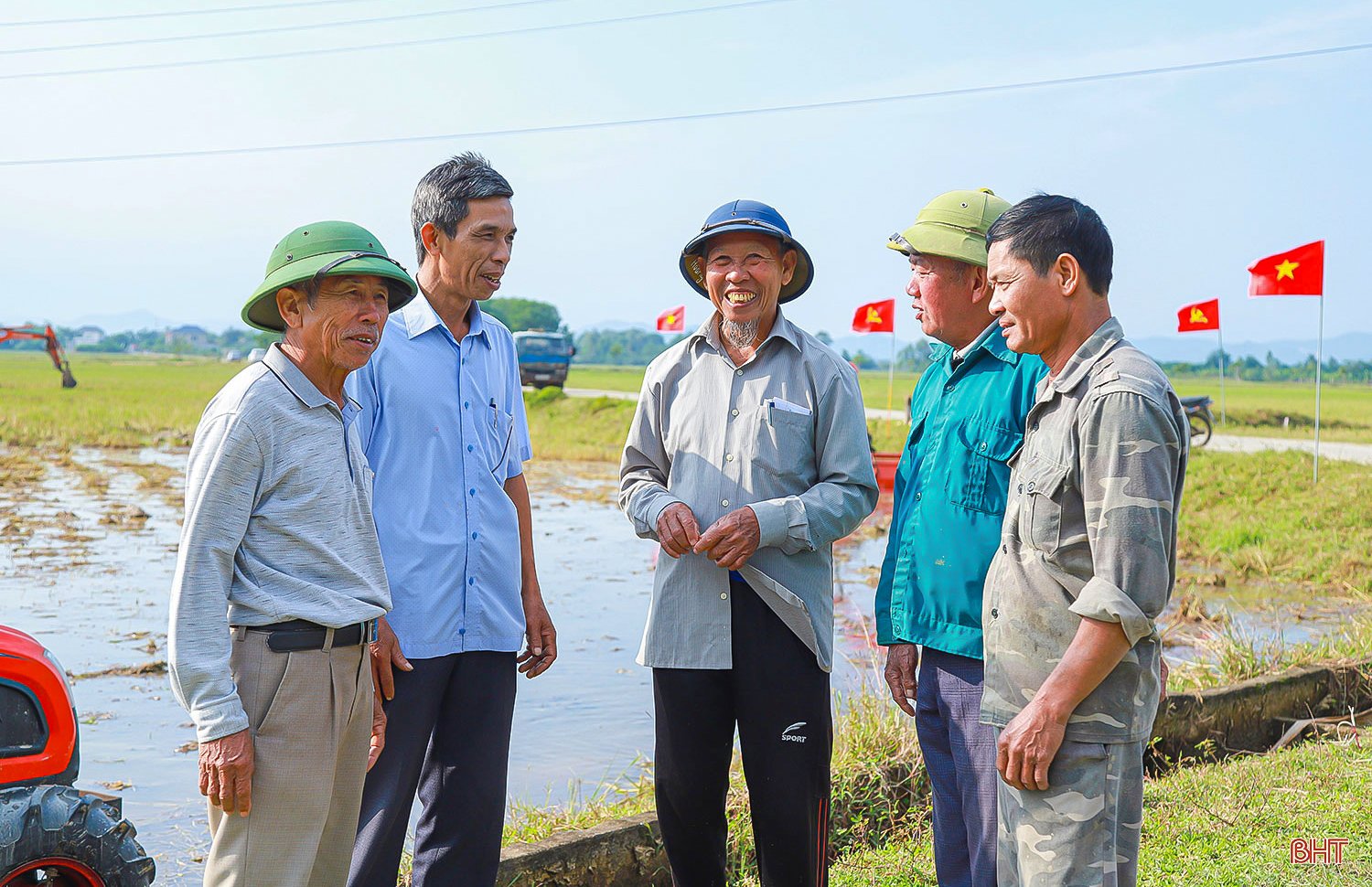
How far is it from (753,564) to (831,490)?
10.8 inches

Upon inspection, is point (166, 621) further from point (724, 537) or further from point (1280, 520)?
point (1280, 520)

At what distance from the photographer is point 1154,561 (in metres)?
2.15

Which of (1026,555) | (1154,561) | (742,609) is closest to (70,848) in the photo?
(742,609)

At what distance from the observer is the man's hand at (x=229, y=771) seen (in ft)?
7.39

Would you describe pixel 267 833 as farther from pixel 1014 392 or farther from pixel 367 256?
pixel 1014 392

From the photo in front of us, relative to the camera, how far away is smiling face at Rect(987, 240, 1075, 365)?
7.79 ft

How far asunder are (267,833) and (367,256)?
3.87 feet

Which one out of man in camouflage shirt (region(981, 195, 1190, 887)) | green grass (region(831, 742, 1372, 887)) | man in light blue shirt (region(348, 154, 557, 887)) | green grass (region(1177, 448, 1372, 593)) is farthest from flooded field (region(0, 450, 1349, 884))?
man in camouflage shirt (region(981, 195, 1190, 887))

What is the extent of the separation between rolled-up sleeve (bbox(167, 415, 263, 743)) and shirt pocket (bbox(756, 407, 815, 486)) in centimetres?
127

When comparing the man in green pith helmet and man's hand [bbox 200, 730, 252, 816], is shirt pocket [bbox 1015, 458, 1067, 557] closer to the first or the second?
the man in green pith helmet

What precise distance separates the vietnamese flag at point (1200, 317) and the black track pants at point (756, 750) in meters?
17.2

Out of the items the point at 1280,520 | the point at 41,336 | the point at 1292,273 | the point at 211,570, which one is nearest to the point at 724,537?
the point at 211,570

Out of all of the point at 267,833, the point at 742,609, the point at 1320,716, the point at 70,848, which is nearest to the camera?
the point at 267,833

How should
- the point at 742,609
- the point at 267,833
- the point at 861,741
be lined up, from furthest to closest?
the point at 861,741
the point at 742,609
the point at 267,833
